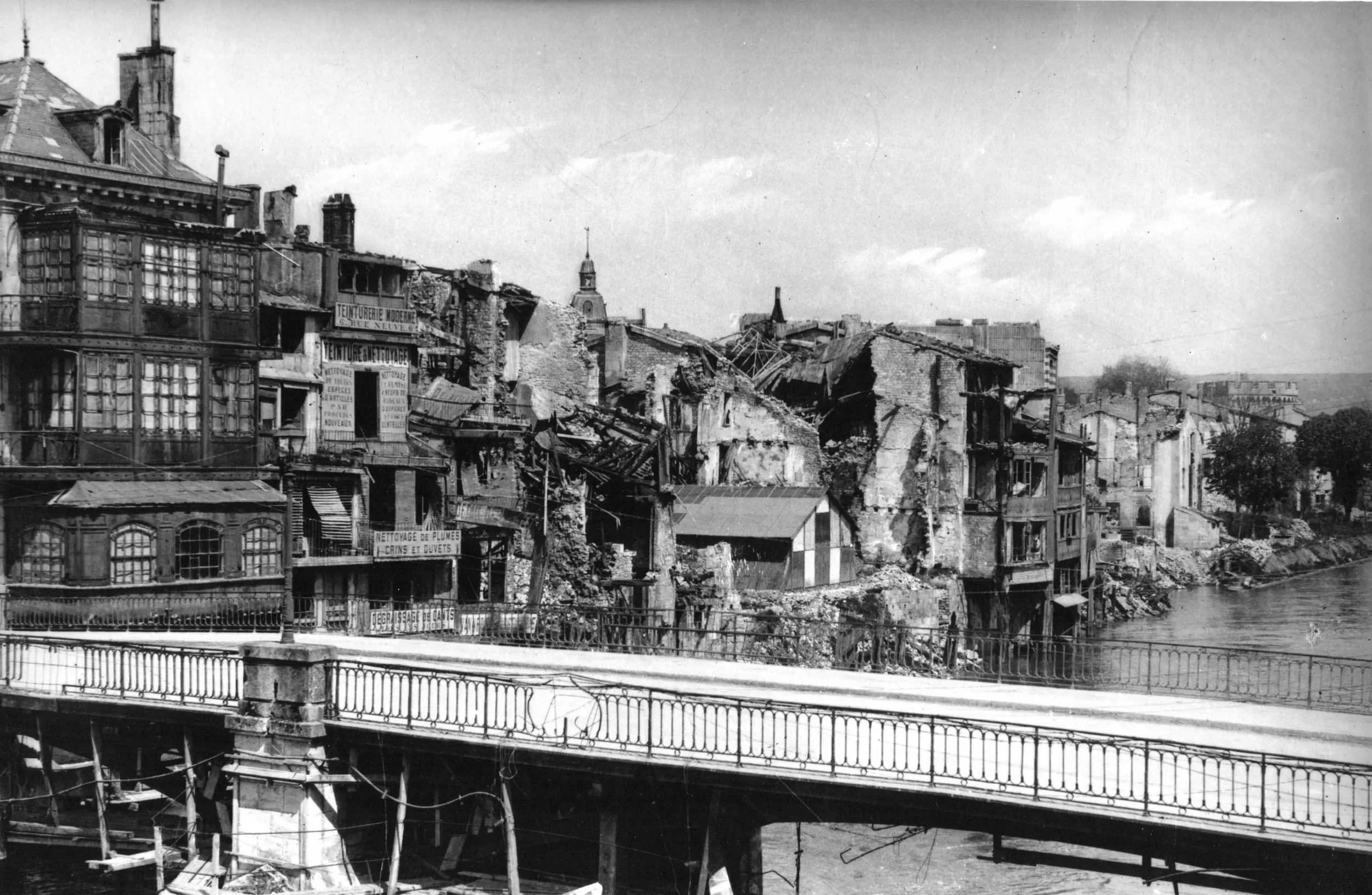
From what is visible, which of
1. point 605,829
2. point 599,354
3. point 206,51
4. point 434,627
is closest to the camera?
point 605,829

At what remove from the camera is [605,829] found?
22.1m

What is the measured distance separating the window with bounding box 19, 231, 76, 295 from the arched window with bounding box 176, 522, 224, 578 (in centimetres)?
678

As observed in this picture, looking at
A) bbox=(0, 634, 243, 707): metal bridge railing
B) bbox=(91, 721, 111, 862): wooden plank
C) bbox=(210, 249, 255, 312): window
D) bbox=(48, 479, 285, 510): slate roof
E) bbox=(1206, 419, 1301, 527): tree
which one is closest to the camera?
bbox=(0, 634, 243, 707): metal bridge railing

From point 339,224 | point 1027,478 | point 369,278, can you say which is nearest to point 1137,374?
point 1027,478

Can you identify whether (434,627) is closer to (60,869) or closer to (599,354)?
(60,869)

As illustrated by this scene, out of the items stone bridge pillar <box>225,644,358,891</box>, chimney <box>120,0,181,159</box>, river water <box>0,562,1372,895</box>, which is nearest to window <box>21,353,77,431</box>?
chimney <box>120,0,181,159</box>

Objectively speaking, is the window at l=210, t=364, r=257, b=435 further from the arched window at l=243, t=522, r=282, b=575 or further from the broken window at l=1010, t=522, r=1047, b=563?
the broken window at l=1010, t=522, r=1047, b=563

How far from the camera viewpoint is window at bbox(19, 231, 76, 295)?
34219 millimetres

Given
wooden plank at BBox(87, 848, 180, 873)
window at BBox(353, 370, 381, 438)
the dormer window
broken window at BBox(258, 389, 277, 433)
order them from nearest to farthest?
A: wooden plank at BBox(87, 848, 180, 873) < the dormer window < broken window at BBox(258, 389, 277, 433) < window at BBox(353, 370, 381, 438)

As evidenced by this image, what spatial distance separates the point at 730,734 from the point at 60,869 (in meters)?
14.3

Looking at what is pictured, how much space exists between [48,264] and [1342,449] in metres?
50.8

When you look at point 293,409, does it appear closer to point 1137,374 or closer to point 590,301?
point 590,301

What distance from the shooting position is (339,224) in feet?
150

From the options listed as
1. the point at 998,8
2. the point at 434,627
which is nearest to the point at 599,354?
the point at 434,627
